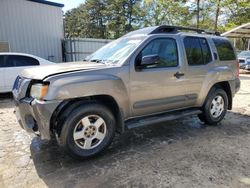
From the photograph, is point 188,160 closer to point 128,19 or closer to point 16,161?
point 16,161

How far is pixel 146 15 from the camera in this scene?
35.5 meters

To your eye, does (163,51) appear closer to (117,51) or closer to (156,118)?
(117,51)

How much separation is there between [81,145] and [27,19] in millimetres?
10917

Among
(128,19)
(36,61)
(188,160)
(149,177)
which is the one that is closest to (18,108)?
(149,177)

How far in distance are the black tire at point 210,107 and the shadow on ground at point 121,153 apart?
0.44 ft

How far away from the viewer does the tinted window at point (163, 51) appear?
4055mm

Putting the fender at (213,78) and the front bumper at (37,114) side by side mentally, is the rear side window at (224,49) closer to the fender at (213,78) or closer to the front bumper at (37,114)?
the fender at (213,78)

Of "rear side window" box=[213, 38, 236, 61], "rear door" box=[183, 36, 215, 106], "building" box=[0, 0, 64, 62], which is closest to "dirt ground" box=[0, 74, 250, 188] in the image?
"rear door" box=[183, 36, 215, 106]

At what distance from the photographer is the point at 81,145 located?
347cm

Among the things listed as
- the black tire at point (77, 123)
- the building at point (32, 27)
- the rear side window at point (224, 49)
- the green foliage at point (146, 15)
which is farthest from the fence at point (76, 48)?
the green foliage at point (146, 15)

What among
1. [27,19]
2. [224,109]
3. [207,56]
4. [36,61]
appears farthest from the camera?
[27,19]

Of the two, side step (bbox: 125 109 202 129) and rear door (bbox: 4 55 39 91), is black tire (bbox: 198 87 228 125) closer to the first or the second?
side step (bbox: 125 109 202 129)

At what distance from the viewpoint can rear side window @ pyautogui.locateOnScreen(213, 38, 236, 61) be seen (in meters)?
5.22

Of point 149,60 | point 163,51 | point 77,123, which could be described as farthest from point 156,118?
point 77,123
